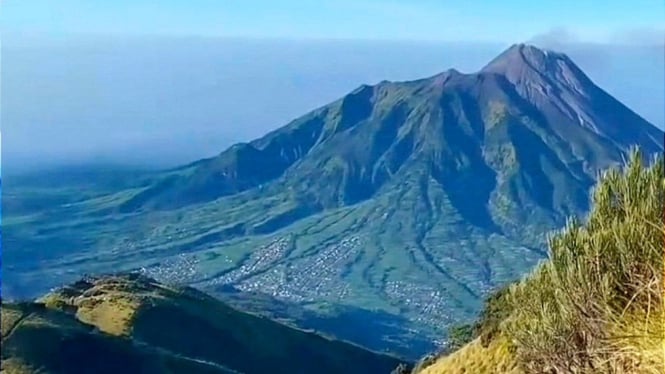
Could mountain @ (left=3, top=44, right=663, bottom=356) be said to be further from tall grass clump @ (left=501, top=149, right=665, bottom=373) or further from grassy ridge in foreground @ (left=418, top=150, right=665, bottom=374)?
tall grass clump @ (left=501, top=149, right=665, bottom=373)

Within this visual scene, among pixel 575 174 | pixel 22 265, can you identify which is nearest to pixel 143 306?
pixel 22 265

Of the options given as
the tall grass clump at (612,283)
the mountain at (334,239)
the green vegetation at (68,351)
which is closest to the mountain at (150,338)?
the green vegetation at (68,351)

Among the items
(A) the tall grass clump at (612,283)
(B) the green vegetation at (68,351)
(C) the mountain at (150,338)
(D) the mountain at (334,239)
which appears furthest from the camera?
(D) the mountain at (334,239)

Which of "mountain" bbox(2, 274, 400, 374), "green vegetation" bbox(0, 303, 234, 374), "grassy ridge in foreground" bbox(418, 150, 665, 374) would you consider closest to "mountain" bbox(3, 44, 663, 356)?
"mountain" bbox(2, 274, 400, 374)

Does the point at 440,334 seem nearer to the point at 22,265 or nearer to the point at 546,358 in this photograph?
Answer: the point at 22,265

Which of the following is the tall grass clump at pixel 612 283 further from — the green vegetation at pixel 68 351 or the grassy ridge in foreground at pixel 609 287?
the green vegetation at pixel 68 351

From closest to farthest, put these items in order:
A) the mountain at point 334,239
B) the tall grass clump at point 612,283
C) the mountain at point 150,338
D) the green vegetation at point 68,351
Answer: the tall grass clump at point 612,283
the green vegetation at point 68,351
the mountain at point 150,338
the mountain at point 334,239

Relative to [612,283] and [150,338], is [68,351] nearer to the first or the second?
[150,338]
